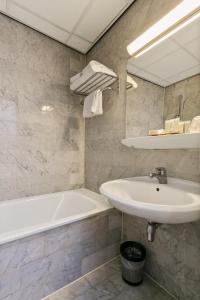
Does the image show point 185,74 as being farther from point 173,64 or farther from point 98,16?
point 98,16

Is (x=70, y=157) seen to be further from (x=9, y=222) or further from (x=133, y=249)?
(x=133, y=249)

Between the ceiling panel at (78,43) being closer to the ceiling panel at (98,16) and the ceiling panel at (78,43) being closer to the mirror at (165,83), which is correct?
the ceiling panel at (98,16)

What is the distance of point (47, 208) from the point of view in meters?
1.71

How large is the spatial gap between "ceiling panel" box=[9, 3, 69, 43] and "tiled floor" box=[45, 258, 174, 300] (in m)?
2.33

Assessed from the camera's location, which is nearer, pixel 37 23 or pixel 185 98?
pixel 185 98

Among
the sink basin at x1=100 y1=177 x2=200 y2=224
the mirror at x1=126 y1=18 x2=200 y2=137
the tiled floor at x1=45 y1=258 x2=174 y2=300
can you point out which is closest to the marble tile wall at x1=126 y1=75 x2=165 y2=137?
the mirror at x1=126 y1=18 x2=200 y2=137

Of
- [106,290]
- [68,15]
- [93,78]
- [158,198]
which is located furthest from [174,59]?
[106,290]

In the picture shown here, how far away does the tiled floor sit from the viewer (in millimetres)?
1104

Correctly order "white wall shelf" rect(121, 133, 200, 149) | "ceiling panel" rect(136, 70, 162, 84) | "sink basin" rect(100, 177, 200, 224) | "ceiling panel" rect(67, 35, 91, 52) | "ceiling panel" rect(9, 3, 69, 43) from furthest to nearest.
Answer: "ceiling panel" rect(67, 35, 91, 52), "ceiling panel" rect(9, 3, 69, 43), "ceiling panel" rect(136, 70, 162, 84), "white wall shelf" rect(121, 133, 200, 149), "sink basin" rect(100, 177, 200, 224)

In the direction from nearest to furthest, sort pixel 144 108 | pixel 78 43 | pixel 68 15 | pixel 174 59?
pixel 174 59, pixel 144 108, pixel 68 15, pixel 78 43

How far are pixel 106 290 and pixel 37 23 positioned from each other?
2433mm

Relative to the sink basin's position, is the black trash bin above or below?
below

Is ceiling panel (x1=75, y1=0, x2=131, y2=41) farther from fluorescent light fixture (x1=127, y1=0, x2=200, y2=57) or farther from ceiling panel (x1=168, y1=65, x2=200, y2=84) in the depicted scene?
ceiling panel (x1=168, y1=65, x2=200, y2=84)

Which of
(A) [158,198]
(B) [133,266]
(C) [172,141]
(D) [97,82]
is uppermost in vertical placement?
(D) [97,82]
